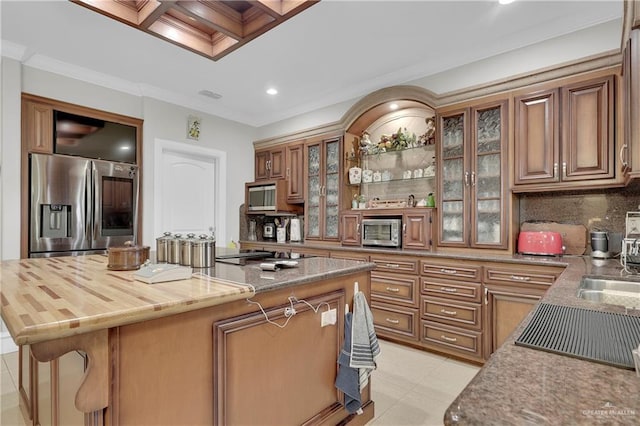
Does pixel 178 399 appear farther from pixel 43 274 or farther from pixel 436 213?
pixel 436 213

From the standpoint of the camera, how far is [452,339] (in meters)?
2.95

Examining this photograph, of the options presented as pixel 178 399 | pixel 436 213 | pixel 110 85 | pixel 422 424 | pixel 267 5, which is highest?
pixel 110 85

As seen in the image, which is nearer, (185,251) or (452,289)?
(185,251)

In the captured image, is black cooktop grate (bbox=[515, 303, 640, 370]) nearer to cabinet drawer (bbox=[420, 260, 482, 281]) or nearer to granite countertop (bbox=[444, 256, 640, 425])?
granite countertop (bbox=[444, 256, 640, 425])

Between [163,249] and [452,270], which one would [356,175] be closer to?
[452,270]

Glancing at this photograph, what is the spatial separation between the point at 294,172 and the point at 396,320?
8.00 ft

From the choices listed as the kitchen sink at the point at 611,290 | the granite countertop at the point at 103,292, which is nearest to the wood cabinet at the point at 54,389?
the granite countertop at the point at 103,292

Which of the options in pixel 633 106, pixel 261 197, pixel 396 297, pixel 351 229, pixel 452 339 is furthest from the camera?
pixel 261 197

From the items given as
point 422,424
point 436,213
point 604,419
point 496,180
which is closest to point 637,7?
point 496,180

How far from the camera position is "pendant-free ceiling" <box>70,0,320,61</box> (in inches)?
77.1

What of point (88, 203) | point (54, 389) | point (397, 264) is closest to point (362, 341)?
point (54, 389)

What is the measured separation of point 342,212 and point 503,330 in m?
2.03

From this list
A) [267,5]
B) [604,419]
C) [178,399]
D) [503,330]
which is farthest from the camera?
[503,330]

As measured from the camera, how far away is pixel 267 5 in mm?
1936
